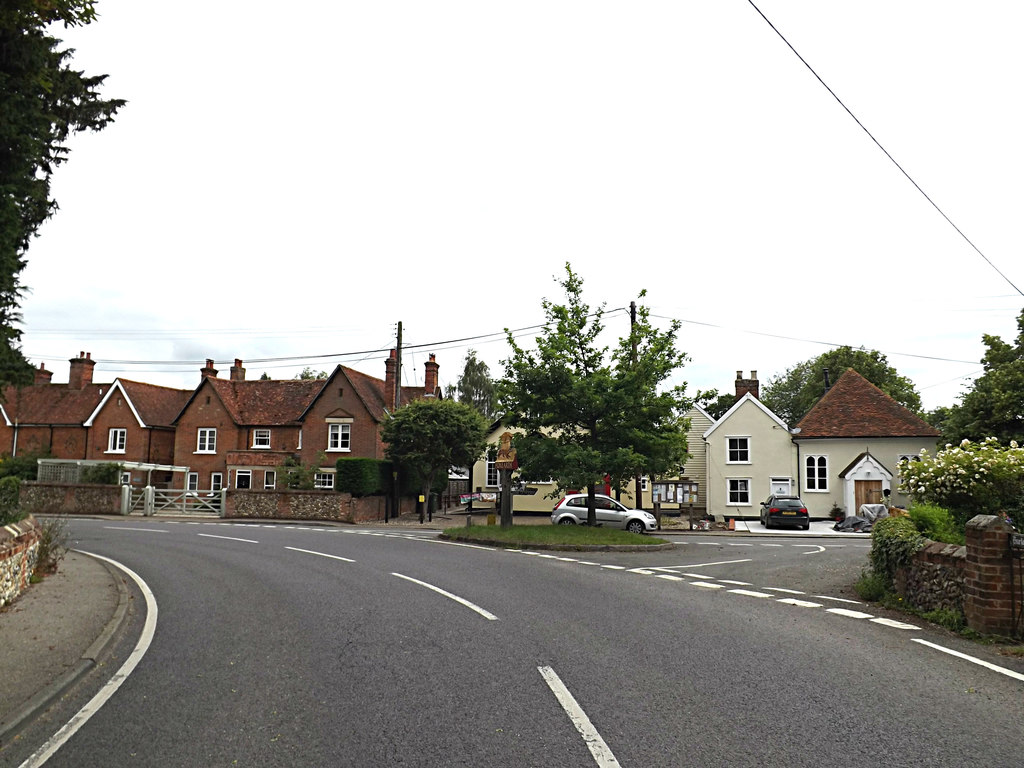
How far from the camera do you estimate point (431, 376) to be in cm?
4731

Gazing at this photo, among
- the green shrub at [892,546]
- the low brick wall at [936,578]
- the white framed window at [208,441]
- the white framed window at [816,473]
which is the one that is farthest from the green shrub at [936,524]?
the white framed window at [208,441]

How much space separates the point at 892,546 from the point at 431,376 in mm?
37505

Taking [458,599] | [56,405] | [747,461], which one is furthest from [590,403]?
[56,405]

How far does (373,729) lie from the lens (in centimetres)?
526

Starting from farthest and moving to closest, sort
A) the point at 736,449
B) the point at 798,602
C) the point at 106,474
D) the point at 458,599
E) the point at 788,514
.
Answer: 1. the point at 736,449
2. the point at 106,474
3. the point at 788,514
4. the point at 798,602
5. the point at 458,599

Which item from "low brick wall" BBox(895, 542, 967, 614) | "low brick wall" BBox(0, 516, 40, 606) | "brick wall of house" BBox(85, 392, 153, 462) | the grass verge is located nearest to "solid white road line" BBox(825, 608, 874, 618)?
"low brick wall" BBox(895, 542, 967, 614)

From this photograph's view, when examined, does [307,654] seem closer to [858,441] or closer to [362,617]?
[362,617]

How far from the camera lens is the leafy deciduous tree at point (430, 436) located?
38188 millimetres

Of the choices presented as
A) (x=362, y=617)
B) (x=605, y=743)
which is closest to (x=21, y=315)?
(x=362, y=617)

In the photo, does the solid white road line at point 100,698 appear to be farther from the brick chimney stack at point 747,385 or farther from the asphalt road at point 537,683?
the brick chimney stack at point 747,385

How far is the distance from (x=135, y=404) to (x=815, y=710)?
52424mm

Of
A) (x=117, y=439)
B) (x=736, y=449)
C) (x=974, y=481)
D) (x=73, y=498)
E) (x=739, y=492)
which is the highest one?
(x=117, y=439)

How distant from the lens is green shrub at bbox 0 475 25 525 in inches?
508

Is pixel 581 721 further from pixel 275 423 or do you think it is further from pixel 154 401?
pixel 154 401
